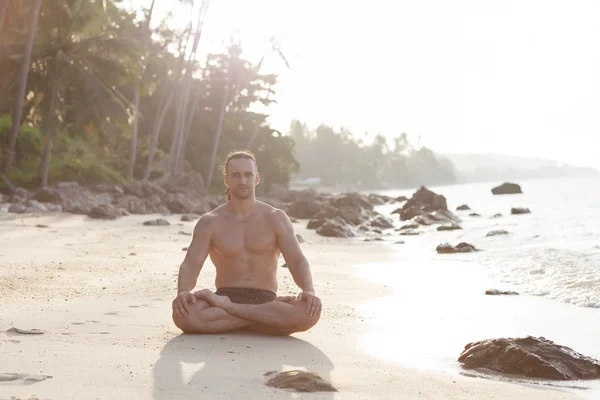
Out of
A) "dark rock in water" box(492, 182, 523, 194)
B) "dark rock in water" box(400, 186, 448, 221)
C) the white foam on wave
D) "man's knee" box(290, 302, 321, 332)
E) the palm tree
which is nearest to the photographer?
"man's knee" box(290, 302, 321, 332)

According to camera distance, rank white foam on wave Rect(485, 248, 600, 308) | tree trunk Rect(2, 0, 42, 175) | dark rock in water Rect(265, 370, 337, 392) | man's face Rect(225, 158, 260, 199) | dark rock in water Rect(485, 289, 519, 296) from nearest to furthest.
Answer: dark rock in water Rect(265, 370, 337, 392) → man's face Rect(225, 158, 260, 199) → dark rock in water Rect(485, 289, 519, 296) → white foam on wave Rect(485, 248, 600, 308) → tree trunk Rect(2, 0, 42, 175)

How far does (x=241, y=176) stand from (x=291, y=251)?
2.11ft

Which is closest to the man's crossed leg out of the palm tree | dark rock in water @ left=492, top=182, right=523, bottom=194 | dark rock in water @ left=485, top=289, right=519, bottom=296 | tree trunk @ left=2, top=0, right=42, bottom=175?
dark rock in water @ left=485, top=289, right=519, bottom=296

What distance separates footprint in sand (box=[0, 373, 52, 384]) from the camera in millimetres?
3459

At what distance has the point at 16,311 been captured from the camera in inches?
223

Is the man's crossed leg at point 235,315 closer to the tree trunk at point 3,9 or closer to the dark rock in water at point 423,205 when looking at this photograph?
the tree trunk at point 3,9

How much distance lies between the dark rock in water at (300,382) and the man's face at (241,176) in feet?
5.81

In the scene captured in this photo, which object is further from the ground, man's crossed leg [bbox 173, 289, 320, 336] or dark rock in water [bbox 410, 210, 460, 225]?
dark rock in water [bbox 410, 210, 460, 225]

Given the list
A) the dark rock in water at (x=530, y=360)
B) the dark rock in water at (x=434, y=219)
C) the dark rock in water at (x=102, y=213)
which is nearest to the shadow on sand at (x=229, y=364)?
the dark rock in water at (x=530, y=360)

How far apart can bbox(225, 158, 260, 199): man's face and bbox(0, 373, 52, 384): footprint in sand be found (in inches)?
80.8

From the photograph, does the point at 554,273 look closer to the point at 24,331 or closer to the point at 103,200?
the point at 24,331

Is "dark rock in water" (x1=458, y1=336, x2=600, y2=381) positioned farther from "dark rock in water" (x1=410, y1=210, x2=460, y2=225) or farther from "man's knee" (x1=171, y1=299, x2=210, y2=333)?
"dark rock in water" (x1=410, y1=210, x2=460, y2=225)

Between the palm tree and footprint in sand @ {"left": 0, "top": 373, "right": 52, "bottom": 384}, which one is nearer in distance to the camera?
footprint in sand @ {"left": 0, "top": 373, "right": 52, "bottom": 384}

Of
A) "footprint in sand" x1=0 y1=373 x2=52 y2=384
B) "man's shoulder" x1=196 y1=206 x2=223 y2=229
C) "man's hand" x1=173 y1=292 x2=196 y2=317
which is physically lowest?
"footprint in sand" x1=0 y1=373 x2=52 y2=384
